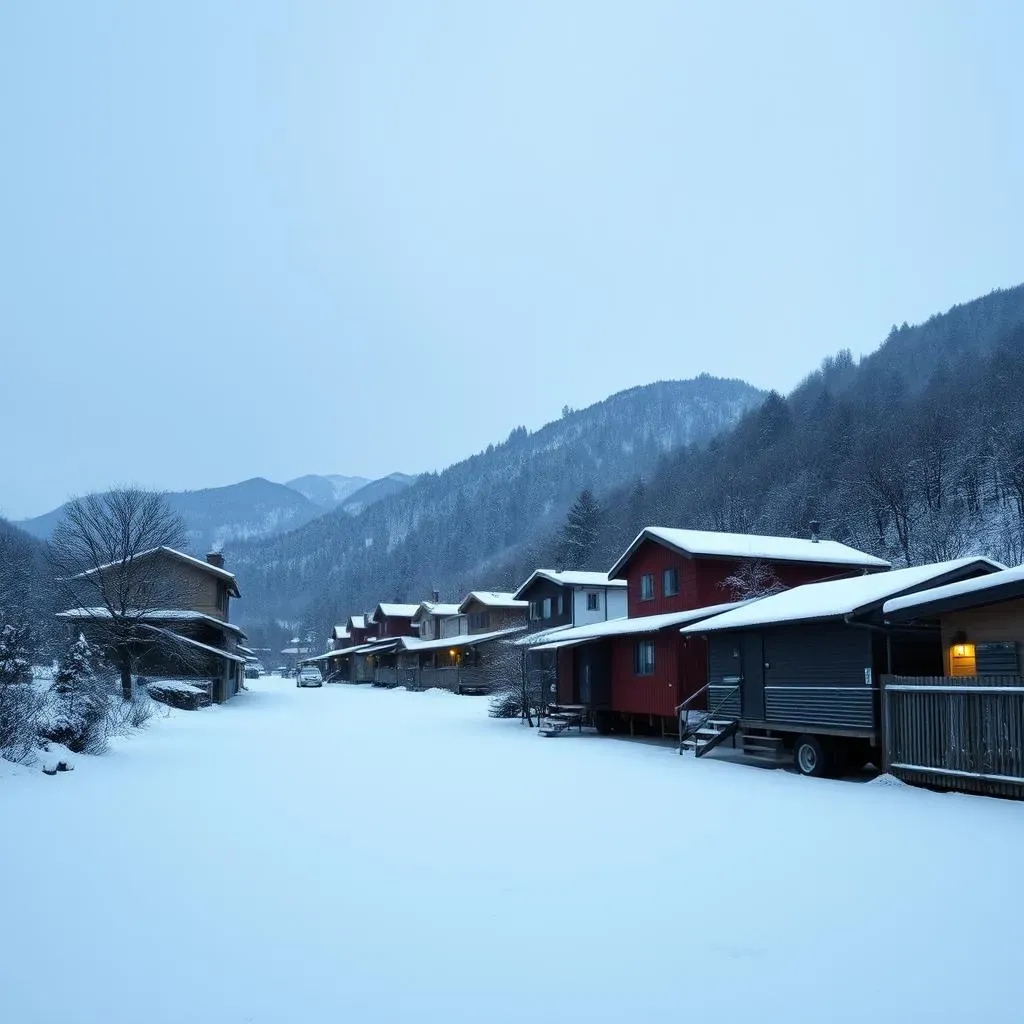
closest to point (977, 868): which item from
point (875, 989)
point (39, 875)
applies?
point (875, 989)

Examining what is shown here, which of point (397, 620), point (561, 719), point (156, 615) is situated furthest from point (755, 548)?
point (397, 620)

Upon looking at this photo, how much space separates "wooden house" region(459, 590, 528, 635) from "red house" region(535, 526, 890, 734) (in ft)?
84.0

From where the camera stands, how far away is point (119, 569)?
39156 millimetres

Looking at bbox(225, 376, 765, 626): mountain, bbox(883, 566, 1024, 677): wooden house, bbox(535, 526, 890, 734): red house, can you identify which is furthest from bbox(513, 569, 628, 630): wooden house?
bbox(225, 376, 765, 626): mountain

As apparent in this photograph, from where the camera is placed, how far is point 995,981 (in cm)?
603

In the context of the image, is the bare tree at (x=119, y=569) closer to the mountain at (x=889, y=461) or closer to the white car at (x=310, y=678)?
the white car at (x=310, y=678)

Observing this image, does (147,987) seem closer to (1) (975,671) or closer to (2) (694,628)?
(1) (975,671)

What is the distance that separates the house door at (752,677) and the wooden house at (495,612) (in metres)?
36.6

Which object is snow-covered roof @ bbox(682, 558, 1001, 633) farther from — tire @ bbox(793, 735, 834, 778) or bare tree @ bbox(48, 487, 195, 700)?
bare tree @ bbox(48, 487, 195, 700)

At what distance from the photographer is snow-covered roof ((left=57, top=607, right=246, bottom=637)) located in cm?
3769

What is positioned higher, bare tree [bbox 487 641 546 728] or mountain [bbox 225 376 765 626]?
mountain [bbox 225 376 765 626]

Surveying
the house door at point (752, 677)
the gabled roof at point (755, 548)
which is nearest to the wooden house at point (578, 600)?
the gabled roof at point (755, 548)

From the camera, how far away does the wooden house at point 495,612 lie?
59072mm

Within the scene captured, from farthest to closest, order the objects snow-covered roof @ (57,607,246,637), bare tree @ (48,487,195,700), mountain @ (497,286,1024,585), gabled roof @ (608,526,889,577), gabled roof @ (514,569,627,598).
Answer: mountain @ (497,286,1024,585) < gabled roof @ (514,569,627,598) < snow-covered roof @ (57,607,246,637) < bare tree @ (48,487,195,700) < gabled roof @ (608,526,889,577)
